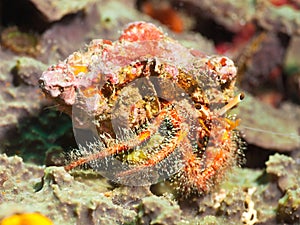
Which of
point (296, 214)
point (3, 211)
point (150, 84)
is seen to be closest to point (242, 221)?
point (296, 214)

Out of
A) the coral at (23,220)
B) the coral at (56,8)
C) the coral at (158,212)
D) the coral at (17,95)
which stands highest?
the coral at (56,8)

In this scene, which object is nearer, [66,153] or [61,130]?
[66,153]

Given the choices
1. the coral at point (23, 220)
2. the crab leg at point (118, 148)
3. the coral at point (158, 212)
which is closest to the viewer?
the coral at point (23, 220)

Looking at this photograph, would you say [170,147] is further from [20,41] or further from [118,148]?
[20,41]

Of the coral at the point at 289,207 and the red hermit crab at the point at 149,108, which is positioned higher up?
the red hermit crab at the point at 149,108

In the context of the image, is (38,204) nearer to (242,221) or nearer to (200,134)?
(200,134)

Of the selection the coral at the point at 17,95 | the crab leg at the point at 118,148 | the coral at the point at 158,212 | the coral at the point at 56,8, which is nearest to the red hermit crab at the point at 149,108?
the crab leg at the point at 118,148

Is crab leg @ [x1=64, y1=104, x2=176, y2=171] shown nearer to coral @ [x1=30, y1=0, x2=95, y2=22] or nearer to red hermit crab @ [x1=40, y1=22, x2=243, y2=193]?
red hermit crab @ [x1=40, y1=22, x2=243, y2=193]

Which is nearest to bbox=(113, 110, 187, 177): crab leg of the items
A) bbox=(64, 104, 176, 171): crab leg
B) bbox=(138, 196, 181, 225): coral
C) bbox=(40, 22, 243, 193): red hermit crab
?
bbox=(40, 22, 243, 193): red hermit crab

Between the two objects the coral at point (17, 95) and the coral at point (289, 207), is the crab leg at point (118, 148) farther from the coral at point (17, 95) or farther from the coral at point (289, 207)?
the coral at point (289, 207)
